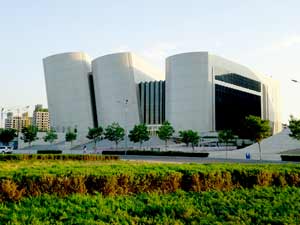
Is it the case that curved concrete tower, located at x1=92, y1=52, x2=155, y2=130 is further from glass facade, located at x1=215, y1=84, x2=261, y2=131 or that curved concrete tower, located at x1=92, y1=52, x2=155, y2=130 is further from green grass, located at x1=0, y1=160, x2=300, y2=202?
green grass, located at x1=0, y1=160, x2=300, y2=202

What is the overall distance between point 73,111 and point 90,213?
7761 cm

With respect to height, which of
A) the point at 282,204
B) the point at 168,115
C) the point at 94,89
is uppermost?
the point at 94,89

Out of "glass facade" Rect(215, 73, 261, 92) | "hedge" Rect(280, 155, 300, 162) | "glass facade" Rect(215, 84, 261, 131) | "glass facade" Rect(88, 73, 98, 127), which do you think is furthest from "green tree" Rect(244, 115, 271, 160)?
"glass facade" Rect(88, 73, 98, 127)

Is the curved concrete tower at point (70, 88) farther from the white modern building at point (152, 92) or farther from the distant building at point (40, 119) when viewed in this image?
the distant building at point (40, 119)

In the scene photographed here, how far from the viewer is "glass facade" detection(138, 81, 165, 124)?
2928 inches

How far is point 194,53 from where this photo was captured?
65.4m

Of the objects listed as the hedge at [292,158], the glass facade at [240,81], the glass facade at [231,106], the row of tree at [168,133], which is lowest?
the hedge at [292,158]

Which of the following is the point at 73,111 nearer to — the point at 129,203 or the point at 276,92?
the point at 276,92

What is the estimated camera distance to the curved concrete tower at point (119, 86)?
74.6 m

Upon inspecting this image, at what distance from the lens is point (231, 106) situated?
232ft

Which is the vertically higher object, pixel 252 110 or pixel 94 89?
pixel 94 89

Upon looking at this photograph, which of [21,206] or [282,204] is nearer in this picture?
[21,206]

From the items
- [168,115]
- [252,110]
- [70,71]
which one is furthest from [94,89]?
[252,110]

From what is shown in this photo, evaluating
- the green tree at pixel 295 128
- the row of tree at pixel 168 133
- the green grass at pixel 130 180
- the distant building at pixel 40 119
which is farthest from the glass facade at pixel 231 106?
the distant building at pixel 40 119
